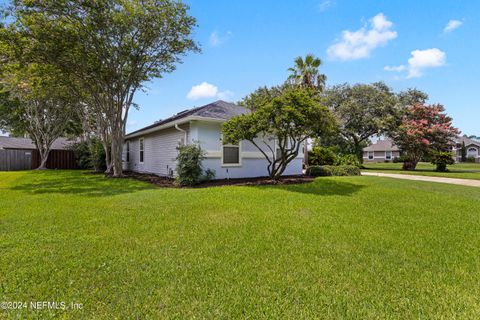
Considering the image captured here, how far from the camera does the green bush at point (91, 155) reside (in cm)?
1693

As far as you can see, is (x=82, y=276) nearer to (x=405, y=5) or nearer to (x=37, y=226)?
(x=37, y=226)

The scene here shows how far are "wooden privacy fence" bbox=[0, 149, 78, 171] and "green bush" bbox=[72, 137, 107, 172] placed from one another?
1347mm

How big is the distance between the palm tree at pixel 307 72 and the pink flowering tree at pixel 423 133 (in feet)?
29.0

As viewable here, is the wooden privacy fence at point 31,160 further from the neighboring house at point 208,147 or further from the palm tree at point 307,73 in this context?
the palm tree at point 307,73

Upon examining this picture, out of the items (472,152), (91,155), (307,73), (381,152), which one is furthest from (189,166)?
(472,152)

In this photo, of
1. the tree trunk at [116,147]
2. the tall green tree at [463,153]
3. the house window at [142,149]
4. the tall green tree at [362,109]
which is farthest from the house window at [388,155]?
the tree trunk at [116,147]

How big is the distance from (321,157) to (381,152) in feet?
130

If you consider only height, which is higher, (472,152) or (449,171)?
(472,152)

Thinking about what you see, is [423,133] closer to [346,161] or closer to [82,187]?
[346,161]

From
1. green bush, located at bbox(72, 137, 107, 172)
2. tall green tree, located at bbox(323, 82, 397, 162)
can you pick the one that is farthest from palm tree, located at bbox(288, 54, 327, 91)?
green bush, located at bbox(72, 137, 107, 172)

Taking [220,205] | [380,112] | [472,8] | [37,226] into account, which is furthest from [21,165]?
[380,112]

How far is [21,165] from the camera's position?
20.0 metres

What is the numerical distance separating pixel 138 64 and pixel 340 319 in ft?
41.6

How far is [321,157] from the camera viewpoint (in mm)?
18906
